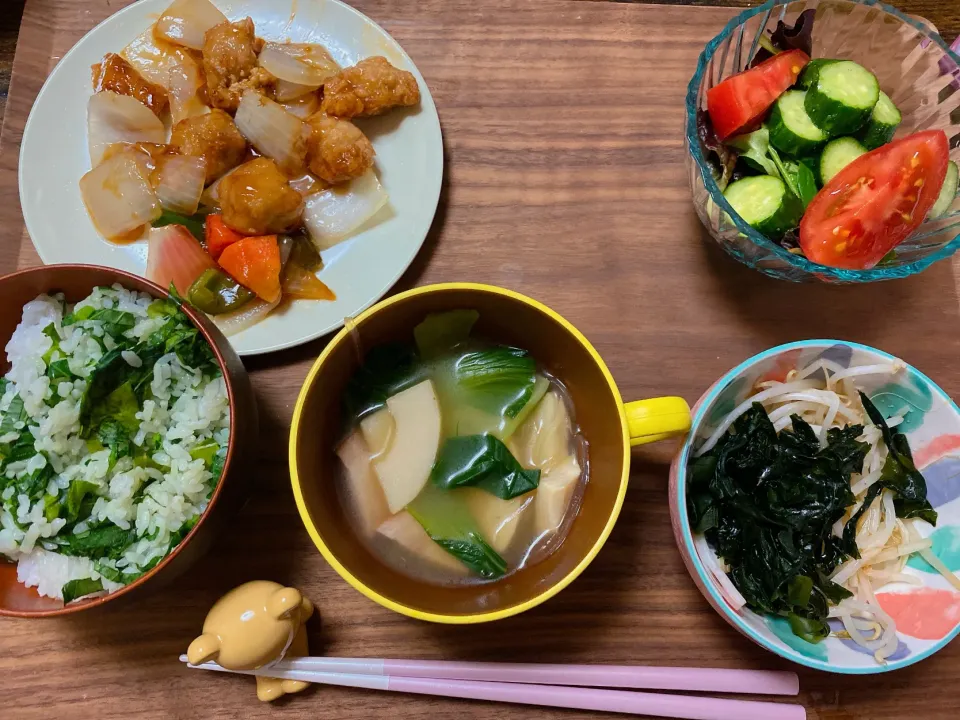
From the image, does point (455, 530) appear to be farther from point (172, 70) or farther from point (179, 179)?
point (172, 70)

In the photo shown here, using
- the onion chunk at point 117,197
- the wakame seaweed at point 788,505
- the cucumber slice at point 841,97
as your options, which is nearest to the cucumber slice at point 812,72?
the cucumber slice at point 841,97

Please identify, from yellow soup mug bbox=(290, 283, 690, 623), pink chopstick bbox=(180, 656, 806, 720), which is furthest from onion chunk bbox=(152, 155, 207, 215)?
pink chopstick bbox=(180, 656, 806, 720)

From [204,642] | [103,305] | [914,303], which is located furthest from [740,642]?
[103,305]

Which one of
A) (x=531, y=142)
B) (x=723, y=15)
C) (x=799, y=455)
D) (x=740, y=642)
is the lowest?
(x=740, y=642)

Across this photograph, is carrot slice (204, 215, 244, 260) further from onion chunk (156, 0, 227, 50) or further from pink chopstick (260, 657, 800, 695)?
pink chopstick (260, 657, 800, 695)

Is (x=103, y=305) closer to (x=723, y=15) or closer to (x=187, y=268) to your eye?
(x=187, y=268)

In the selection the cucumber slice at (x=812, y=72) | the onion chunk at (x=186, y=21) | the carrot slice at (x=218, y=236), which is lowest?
the carrot slice at (x=218, y=236)

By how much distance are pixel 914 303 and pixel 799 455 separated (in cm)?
47

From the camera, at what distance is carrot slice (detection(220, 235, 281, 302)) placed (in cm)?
122

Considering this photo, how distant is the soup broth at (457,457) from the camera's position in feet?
3.44

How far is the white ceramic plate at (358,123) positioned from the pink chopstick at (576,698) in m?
0.60

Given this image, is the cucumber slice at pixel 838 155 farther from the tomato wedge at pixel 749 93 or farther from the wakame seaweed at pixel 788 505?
the wakame seaweed at pixel 788 505

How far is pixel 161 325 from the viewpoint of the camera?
1028 mm

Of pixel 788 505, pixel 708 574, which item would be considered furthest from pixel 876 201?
pixel 708 574
